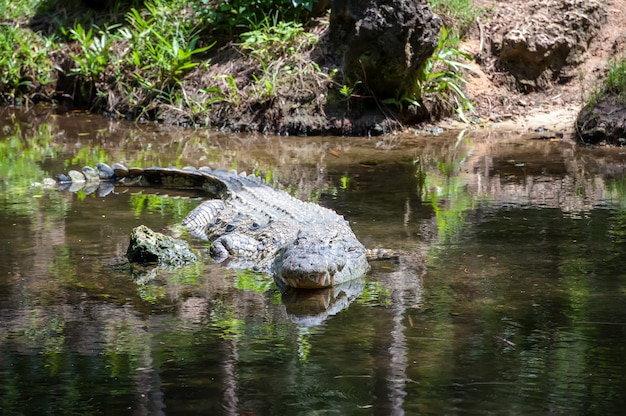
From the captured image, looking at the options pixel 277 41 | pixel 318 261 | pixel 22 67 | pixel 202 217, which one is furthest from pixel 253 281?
pixel 22 67

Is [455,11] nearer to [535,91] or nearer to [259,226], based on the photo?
[535,91]

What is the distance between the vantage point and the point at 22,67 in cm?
1409

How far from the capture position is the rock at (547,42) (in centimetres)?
1280

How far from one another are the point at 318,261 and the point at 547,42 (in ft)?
27.3

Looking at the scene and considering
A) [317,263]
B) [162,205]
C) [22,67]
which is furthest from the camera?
[22,67]

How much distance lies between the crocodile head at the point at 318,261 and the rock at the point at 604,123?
5.61 m

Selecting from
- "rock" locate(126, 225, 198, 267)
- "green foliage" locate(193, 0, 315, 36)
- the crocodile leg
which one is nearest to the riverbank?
"green foliage" locate(193, 0, 315, 36)

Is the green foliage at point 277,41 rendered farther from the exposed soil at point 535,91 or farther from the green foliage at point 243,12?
the exposed soil at point 535,91

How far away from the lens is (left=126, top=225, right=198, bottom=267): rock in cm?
604

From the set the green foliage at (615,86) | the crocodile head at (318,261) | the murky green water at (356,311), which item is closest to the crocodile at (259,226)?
the crocodile head at (318,261)

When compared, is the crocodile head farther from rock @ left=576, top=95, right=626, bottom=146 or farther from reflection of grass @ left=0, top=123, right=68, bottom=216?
rock @ left=576, top=95, right=626, bottom=146

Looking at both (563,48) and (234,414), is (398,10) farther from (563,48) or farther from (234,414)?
(234,414)

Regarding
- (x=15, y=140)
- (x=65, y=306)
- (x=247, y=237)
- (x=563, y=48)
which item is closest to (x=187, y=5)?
(x=15, y=140)

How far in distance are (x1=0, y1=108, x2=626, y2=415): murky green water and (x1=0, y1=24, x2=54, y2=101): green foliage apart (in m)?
5.25
